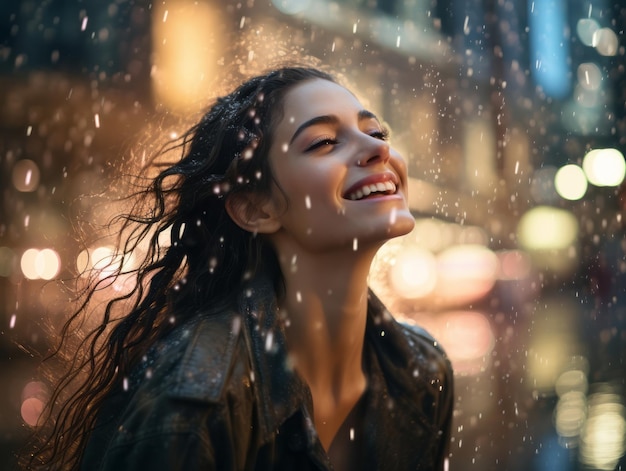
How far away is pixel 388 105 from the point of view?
3016cm

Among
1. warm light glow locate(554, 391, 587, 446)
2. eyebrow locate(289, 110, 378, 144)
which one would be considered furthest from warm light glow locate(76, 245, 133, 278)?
warm light glow locate(554, 391, 587, 446)

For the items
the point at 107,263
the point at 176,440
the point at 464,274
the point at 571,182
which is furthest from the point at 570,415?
the point at 571,182

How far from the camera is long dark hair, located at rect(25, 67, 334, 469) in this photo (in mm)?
2686

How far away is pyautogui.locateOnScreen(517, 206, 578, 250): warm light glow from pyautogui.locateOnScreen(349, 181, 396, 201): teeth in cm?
4470

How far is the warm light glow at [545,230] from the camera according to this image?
1897 inches

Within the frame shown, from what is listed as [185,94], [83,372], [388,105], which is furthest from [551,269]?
[83,372]

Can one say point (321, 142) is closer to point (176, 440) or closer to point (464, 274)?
point (176, 440)

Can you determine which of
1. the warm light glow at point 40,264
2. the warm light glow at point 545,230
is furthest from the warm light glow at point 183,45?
the warm light glow at point 545,230

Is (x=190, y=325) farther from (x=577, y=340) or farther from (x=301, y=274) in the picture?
(x=577, y=340)

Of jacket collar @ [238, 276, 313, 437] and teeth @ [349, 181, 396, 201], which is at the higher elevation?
teeth @ [349, 181, 396, 201]

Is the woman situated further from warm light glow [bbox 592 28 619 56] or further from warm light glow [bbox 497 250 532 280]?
warm light glow [bbox 592 28 619 56]

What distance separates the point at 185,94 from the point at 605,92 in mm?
59958

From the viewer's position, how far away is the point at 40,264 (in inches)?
628

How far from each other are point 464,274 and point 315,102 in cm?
2207
